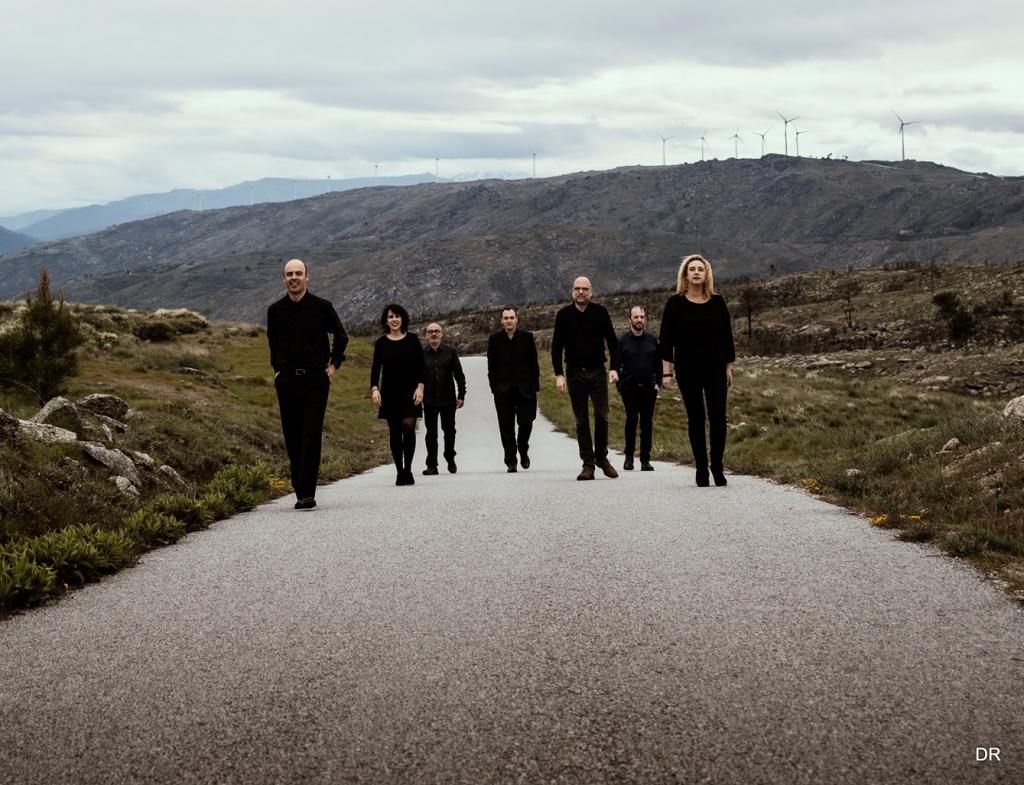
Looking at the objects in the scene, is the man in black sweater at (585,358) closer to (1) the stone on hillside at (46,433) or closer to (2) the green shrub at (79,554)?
(1) the stone on hillside at (46,433)

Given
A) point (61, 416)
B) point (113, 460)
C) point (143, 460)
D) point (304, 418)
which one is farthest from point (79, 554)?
point (61, 416)

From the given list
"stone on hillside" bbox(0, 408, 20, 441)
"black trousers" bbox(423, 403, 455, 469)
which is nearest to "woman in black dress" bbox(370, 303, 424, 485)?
"black trousers" bbox(423, 403, 455, 469)

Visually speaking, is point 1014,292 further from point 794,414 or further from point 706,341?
point 706,341

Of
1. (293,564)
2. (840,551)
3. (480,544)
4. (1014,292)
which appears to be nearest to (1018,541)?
(840,551)

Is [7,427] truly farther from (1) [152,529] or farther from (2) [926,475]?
(2) [926,475]

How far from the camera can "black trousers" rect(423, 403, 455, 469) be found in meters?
15.7

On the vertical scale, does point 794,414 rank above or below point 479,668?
below

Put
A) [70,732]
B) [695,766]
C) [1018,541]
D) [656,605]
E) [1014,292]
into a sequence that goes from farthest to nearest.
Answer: [1014,292]
[1018,541]
[656,605]
[70,732]
[695,766]

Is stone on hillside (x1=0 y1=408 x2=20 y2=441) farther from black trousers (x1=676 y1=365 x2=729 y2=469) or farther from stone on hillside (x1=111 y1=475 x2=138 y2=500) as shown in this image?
black trousers (x1=676 y1=365 x2=729 y2=469)

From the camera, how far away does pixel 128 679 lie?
15.1ft

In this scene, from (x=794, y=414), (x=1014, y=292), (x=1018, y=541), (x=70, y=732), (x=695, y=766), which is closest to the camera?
(x=695, y=766)

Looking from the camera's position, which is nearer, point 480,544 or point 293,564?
point 293,564

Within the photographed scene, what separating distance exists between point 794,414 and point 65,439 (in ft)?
83.7

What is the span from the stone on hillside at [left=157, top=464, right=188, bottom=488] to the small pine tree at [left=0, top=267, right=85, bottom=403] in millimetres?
11964
